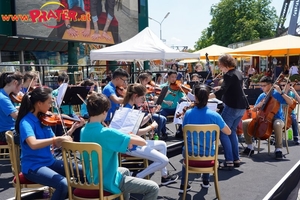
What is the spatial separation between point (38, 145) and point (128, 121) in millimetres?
885

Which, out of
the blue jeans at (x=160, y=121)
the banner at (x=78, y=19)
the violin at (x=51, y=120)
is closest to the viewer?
the violin at (x=51, y=120)

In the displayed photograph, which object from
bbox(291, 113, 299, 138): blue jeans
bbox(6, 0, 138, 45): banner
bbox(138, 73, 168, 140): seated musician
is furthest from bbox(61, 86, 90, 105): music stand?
bbox(6, 0, 138, 45): banner

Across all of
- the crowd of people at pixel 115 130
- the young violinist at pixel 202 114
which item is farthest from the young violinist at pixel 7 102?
the young violinist at pixel 202 114

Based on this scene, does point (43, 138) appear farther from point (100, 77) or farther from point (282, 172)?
point (100, 77)

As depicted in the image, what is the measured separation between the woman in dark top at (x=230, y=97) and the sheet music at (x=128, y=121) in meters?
1.74

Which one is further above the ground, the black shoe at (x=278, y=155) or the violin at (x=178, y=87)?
the violin at (x=178, y=87)

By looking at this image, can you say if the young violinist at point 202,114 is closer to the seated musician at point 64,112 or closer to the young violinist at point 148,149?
the young violinist at point 148,149

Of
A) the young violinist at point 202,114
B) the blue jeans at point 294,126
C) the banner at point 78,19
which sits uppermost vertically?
the banner at point 78,19

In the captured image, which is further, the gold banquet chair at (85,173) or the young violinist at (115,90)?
the young violinist at (115,90)

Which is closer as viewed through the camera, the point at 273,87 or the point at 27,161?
the point at 27,161

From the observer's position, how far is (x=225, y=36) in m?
36.6

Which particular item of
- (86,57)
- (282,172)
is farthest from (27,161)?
(86,57)

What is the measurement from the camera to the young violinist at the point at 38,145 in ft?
9.53

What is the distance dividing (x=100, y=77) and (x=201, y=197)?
26.9 feet
